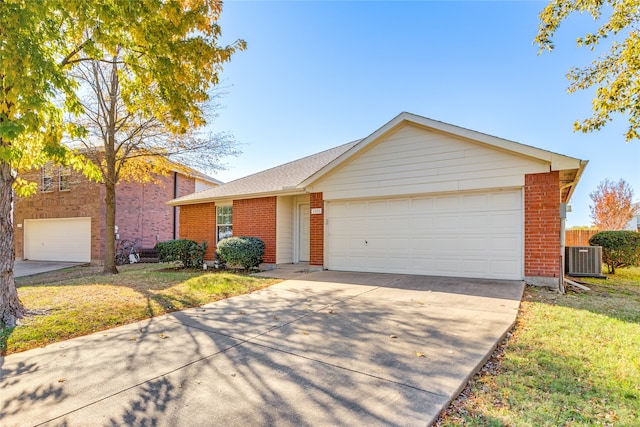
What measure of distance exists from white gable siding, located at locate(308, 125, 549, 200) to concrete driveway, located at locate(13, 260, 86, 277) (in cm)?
1404

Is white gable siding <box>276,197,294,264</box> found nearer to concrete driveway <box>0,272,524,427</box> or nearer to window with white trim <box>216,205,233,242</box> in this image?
window with white trim <box>216,205,233,242</box>

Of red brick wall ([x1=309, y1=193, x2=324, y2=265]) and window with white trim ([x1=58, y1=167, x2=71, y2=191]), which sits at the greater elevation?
window with white trim ([x1=58, y1=167, x2=71, y2=191])

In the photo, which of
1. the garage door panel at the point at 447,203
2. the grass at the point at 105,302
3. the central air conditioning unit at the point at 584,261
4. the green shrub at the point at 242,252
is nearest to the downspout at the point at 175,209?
the green shrub at the point at 242,252

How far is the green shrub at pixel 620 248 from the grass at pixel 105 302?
11.8m

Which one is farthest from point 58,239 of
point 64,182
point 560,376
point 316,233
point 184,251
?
point 560,376

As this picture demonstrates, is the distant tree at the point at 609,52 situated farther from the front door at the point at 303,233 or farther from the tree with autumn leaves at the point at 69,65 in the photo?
the front door at the point at 303,233

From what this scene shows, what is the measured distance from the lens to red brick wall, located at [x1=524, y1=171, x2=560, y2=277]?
7.45 meters

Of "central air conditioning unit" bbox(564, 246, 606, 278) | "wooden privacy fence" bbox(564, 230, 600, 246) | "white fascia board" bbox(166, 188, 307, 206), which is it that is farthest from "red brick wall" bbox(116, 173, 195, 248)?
"wooden privacy fence" bbox(564, 230, 600, 246)

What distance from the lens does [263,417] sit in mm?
2578

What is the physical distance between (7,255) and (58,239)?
618 inches

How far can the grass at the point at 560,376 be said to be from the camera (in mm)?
2605

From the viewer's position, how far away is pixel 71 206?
17.4 meters

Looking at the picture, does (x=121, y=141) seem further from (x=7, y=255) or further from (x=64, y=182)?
(x=64, y=182)

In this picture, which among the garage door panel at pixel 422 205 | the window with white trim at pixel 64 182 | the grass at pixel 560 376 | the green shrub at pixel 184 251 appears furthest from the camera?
the window with white trim at pixel 64 182
